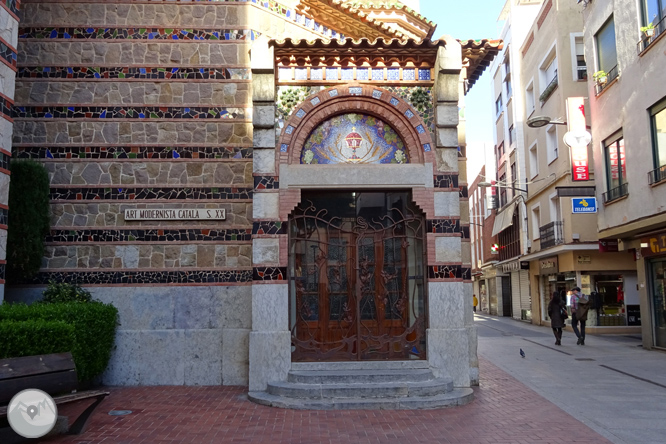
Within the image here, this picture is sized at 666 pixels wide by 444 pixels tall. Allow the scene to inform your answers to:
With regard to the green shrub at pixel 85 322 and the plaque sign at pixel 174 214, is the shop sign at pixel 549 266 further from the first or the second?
the green shrub at pixel 85 322

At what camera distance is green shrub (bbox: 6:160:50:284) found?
9852 mm

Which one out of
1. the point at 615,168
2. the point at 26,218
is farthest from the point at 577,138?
the point at 26,218

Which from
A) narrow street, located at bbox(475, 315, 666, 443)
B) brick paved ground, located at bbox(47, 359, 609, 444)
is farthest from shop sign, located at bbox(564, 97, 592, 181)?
brick paved ground, located at bbox(47, 359, 609, 444)

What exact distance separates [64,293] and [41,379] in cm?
346

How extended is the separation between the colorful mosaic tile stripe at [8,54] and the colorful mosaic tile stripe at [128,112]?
1538mm

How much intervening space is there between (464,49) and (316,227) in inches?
180

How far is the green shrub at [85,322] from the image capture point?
8.37m

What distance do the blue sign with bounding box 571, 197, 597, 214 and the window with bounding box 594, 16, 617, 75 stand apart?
144 inches

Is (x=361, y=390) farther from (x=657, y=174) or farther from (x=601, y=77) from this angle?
(x=601, y=77)

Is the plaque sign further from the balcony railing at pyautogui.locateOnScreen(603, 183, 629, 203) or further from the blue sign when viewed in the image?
the balcony railing at pyautogui.locateOnScreen(603, 183, 629, 203)

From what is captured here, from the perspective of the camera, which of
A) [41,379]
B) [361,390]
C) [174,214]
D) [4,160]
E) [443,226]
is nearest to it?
[41,379]

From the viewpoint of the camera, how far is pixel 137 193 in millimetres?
10680

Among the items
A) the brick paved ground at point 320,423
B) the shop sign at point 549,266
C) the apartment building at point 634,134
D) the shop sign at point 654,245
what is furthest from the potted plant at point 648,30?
the shop sign at point 549,266

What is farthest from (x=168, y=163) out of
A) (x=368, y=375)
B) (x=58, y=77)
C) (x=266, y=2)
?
(x=368, y=375)
